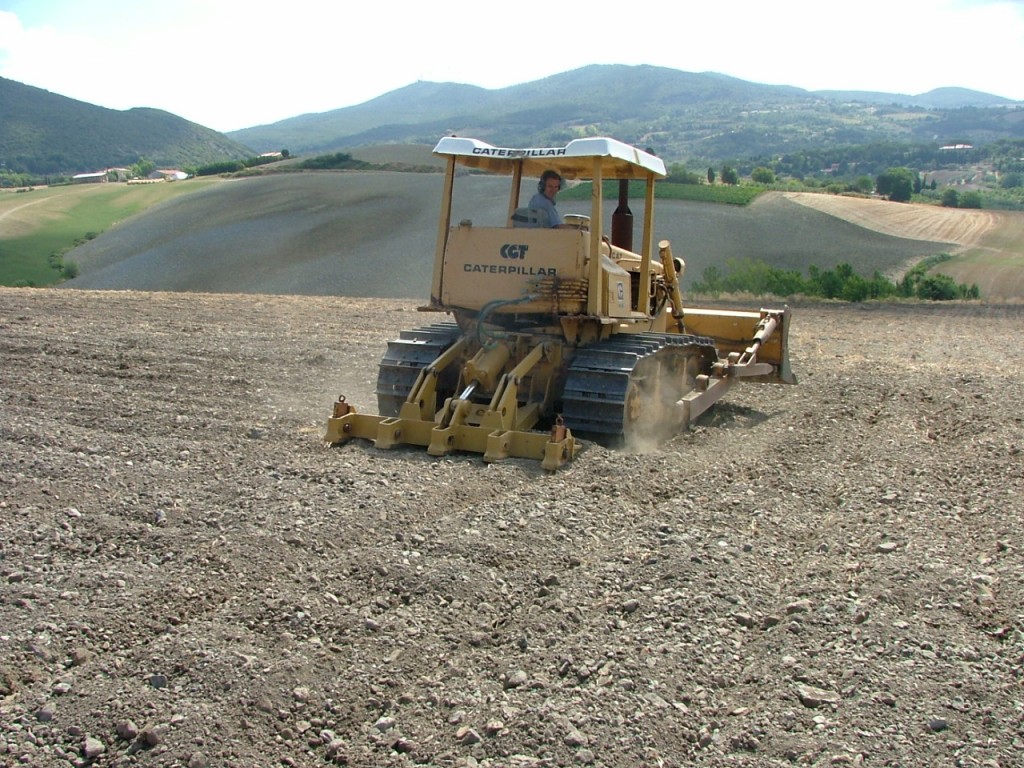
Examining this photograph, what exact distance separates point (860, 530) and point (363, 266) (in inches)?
1285

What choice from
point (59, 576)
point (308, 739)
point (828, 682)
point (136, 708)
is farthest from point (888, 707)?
point (59, 576)

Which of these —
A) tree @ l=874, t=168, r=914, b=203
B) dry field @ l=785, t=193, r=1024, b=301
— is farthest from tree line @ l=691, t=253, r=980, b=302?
tree @ l=874, t=168, r=914, b=203

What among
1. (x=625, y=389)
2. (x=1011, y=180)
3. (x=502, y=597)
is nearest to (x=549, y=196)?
(x=625, y=389)

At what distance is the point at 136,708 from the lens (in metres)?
3.81

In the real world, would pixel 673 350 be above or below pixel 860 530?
above

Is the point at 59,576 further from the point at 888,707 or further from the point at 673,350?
the point at 673,350

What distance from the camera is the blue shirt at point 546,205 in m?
8.59

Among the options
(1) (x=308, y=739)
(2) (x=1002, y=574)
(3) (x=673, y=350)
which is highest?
(3) (x=673, y=350)

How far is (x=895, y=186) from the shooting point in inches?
2504

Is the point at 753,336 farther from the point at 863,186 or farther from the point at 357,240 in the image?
the point at 863,186

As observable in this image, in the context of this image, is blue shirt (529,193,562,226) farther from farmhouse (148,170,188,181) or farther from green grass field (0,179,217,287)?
farmhouse (148,170,188,181)

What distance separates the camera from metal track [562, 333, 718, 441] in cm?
791

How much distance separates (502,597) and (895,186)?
6496 centimetres

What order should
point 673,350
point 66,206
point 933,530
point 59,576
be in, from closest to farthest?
1. point 59,576
2. point 933,530
3. point 673,350
4. point 66,206
